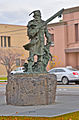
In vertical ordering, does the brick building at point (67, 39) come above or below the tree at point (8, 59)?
above

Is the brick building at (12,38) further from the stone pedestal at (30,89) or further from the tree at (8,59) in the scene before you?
the stone pedestal at (30,89)

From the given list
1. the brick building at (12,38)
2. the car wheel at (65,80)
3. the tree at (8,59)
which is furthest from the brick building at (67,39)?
the brick building at (12,38)

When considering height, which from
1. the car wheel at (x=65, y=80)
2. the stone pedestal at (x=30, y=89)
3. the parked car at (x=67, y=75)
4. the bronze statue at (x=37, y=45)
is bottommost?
the car wheel at (x=65, y=80)

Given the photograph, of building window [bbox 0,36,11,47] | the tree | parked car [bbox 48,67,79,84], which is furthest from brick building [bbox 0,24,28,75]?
parked car [bbox 48,67,79,84]

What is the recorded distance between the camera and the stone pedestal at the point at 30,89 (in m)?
11.9

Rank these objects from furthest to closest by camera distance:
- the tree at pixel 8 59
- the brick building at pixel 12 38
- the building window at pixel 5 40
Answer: the building window at pixel 5 40 → the brick building at pixel 12 38 → the tree at pixel 8 59

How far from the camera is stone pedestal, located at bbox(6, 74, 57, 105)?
39.2 feet

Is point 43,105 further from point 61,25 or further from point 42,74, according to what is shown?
point 61,25

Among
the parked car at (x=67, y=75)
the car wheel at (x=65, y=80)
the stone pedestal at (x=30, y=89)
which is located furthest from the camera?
the car wheel at (x=65, y=80)

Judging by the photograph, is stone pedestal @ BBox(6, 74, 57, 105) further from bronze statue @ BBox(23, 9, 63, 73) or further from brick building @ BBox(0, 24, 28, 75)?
brick building @ BBox(0, 24, 28, 75)

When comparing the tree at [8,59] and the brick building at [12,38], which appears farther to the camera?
the brick building at [12,38]

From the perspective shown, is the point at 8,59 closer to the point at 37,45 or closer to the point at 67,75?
the point at 67,75

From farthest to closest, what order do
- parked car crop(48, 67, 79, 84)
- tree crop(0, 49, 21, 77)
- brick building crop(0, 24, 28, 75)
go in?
brick building crop(0, 24, 28, 75) < tree crop(0, 49, 21, 77) < parked car crop(48, 67, 79, 84)

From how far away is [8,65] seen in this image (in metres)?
48.4
